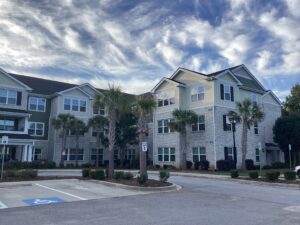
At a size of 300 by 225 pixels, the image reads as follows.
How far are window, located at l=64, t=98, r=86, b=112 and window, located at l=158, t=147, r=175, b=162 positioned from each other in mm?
13141

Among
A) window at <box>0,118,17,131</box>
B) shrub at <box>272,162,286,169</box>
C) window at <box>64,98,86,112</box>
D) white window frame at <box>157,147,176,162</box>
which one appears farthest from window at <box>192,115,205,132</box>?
window at <box>0,118,17,131</box>

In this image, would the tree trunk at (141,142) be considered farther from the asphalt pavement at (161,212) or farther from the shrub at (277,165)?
the shrub at (277,165)

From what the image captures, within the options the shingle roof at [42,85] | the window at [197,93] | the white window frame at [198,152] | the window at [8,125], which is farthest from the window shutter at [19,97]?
the white window frame at [198,152]

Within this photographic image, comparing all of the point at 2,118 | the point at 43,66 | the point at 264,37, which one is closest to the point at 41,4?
the point at 43,66

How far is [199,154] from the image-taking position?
35750 millimetres

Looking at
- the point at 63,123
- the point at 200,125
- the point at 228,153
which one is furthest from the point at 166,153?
the point at 63,123

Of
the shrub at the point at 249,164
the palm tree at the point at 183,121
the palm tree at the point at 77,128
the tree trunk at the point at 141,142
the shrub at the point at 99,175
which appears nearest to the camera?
the tree trunk at the point at 141,142

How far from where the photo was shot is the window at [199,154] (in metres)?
35.3

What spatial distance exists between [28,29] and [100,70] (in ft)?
26.8

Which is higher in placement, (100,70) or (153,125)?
(100,70)

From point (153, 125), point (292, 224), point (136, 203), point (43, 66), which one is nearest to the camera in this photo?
point (292, 224)

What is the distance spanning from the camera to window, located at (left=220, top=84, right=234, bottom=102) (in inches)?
1409

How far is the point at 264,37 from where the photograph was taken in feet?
67.7

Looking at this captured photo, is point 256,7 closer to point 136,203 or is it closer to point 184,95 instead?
point 136,203
